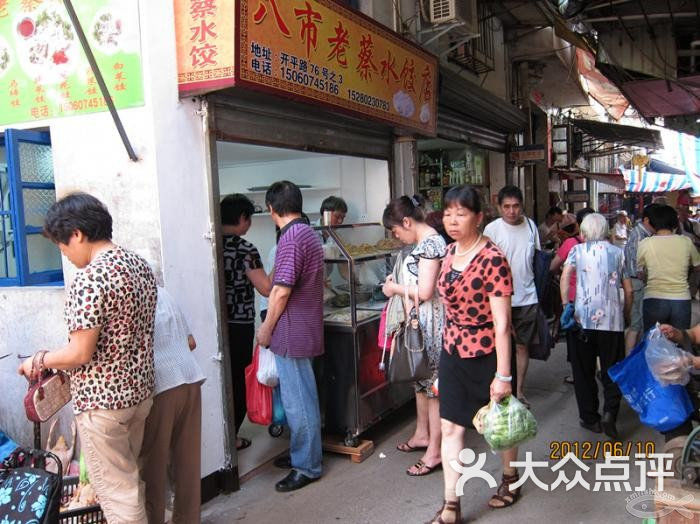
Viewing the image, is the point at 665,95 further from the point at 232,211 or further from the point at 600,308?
the point at 232,211

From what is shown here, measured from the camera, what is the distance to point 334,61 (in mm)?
4223

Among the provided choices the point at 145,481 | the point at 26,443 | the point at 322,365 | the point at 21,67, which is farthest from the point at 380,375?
the point at 21,67

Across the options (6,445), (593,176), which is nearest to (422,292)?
(6,445)

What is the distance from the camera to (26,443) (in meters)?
3.91

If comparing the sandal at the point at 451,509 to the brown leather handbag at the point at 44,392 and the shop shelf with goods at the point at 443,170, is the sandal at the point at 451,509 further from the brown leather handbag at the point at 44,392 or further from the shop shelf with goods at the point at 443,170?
the shop shelf with goods at the point at 443,170

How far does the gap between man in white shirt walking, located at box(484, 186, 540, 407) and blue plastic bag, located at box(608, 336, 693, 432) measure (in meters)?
1.16

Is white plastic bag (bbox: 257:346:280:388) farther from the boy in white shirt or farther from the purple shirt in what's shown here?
the boy in white shirt

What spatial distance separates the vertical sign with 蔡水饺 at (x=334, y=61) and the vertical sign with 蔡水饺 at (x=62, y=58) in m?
0.64

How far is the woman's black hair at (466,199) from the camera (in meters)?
3.01

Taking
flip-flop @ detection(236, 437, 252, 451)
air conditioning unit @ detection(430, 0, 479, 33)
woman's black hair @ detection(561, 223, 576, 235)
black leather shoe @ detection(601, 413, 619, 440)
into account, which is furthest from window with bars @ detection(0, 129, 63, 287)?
woman's black hair @ detection(561, 223, 576, 235)

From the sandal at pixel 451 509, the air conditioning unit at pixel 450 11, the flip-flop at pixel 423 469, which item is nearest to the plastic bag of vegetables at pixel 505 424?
the sandal at pixel 451 509

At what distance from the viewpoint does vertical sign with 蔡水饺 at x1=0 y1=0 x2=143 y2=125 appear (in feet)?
10.6

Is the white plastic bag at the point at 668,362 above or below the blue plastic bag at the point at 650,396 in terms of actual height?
above

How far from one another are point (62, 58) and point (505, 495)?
3.71 meters
